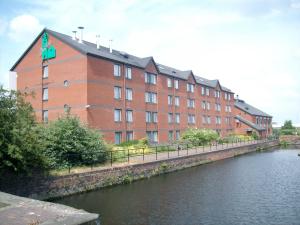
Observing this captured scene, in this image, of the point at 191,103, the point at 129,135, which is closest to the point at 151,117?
the point at 129,135

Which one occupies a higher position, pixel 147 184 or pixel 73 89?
pixel 73 89

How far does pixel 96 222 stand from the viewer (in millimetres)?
10906

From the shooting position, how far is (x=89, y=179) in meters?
19.6

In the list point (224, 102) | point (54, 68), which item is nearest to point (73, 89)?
point (54, 68)

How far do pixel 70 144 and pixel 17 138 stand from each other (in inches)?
227

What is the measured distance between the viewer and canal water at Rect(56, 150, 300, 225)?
14109 mm

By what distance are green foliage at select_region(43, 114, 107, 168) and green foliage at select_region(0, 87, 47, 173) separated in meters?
2.90

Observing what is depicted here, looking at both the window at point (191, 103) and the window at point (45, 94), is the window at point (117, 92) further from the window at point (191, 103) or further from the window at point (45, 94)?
the window at point (191, 103)

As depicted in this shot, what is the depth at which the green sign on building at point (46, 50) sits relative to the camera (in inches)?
1462

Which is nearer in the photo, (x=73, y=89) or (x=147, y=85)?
(x=73, y=89)

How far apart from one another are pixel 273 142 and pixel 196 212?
5439 centimetres

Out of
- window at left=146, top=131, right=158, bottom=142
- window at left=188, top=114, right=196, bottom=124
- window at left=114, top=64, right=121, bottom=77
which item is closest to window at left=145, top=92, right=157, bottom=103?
window at left=146, top=131, right=158, bottom=142

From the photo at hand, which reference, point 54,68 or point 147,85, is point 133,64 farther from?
point 54,68

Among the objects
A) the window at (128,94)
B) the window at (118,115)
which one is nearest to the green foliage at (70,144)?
the window at (118,115)
